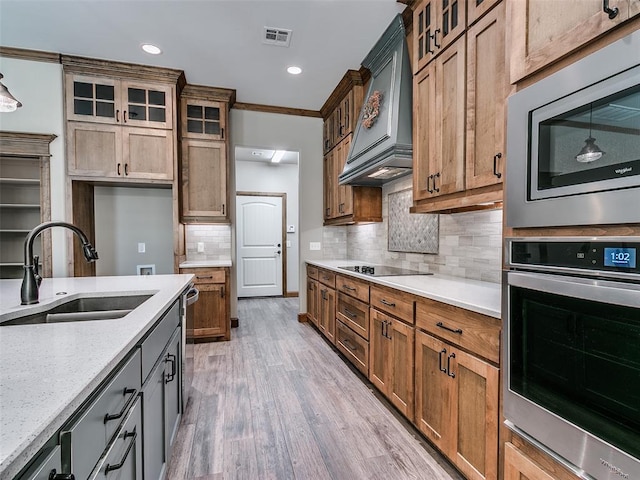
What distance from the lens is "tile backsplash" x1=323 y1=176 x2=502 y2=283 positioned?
2111mm

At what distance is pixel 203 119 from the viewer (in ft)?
13.0

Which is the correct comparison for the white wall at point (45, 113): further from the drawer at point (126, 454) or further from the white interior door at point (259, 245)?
the white interior door at point (259, 245)

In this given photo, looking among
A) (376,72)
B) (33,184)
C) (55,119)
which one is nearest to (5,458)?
(376,72)

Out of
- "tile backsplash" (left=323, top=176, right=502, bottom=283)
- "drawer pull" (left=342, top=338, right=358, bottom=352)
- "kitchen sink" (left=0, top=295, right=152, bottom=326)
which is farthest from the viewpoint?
"drawer pull" (left=342, top=338, right=358, bottom=352)

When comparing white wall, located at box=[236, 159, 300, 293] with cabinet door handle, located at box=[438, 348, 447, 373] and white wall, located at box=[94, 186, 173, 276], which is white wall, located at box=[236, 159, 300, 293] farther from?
cabinet door handle, located at box=[438, 348, 447, 373]

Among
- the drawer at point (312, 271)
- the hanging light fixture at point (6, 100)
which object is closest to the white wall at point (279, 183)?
the drawer at point (312, 271)

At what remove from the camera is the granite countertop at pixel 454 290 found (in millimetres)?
1464

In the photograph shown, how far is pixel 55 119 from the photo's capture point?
10.9ft

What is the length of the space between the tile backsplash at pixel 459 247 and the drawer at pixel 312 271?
0.75 m

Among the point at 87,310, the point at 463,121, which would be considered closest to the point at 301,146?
the point at 463,121

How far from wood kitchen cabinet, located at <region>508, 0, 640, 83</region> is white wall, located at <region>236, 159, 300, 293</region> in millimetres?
5522

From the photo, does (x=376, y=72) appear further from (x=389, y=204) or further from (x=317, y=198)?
(x=317, y=198)

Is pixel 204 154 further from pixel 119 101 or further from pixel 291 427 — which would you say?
pixel 291 427

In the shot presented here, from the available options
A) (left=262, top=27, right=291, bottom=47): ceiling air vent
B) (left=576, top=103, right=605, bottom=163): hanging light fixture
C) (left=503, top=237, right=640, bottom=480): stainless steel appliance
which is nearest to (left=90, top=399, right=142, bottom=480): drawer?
(left=503, top=237, right=640, bottom=480): stainless steel appliance
